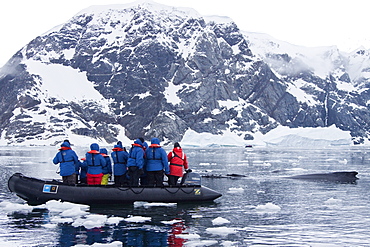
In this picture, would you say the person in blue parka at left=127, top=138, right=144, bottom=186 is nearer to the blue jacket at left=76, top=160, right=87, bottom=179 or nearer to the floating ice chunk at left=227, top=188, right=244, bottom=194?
the blue jacket at left=76, top=160, right=87, bottom=179

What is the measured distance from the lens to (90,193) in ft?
56.9

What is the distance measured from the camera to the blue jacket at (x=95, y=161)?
1770 centimetres

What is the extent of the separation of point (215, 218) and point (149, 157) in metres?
4.14

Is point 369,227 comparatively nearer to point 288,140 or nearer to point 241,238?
point 241,238

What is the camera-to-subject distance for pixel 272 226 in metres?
14.1

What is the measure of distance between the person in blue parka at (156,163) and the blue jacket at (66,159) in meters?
3.02

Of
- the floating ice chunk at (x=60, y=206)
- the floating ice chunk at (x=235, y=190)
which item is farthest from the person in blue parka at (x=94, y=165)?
the floating ice chunk at (x=235, y=190)

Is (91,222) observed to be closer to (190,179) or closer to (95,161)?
(95,161)

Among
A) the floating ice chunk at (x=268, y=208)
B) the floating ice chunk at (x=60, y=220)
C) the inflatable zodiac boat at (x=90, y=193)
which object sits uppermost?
the inflatable zodiac boat at (x=90, y=193)

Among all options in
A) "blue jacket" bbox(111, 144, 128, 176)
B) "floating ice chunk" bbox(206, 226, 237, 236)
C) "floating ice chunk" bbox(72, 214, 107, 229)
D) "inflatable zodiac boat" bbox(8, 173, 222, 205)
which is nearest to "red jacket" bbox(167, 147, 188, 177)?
"inflatable zodiac boat" bbox(8, 173, 222, 205)

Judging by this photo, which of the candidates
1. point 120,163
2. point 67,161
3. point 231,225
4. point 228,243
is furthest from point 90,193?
point 228,243

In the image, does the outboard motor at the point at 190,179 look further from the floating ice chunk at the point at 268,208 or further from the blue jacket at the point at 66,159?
the blue jacket at the point at 66,159

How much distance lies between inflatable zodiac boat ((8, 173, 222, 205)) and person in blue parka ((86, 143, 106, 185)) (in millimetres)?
631

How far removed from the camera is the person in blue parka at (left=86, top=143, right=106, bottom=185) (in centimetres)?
1770
